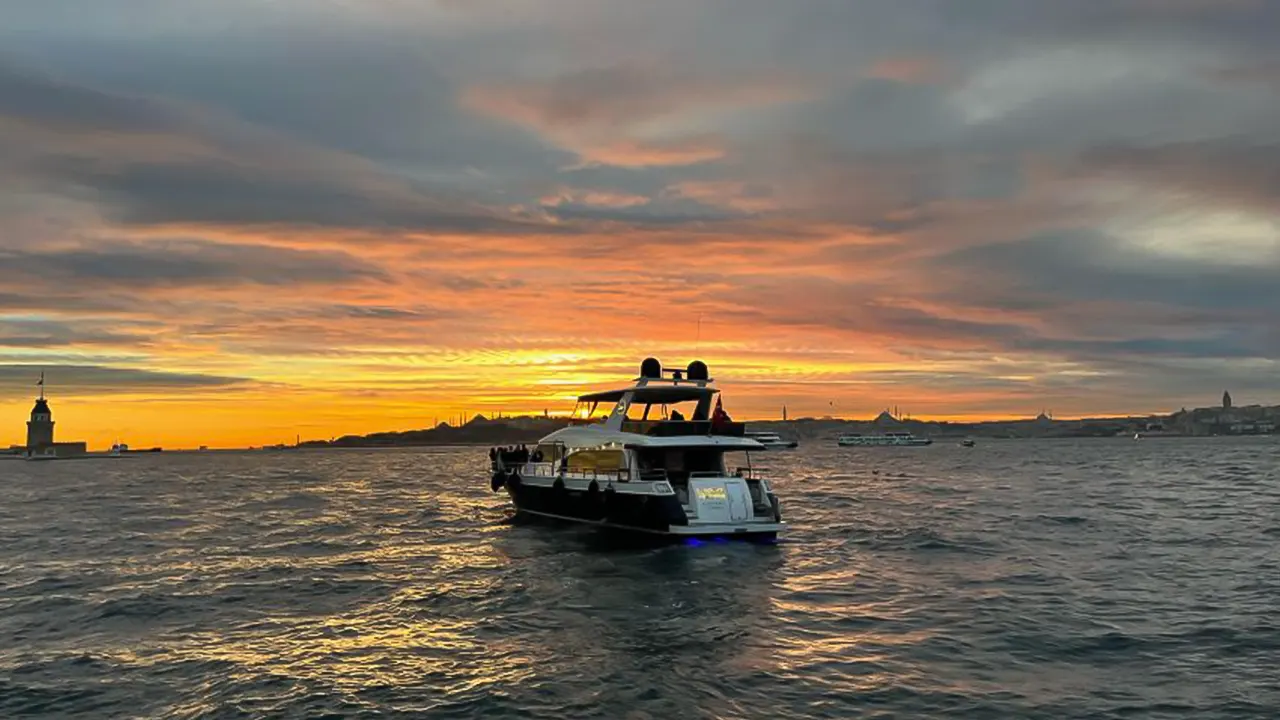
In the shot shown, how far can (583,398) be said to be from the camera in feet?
121

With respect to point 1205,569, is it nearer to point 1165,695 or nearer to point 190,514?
point 1165,695

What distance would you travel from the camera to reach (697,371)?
3447cm

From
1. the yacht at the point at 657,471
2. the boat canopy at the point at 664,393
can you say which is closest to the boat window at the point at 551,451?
the yacht at the point at 657,471

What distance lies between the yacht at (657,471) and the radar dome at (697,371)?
0.04 m

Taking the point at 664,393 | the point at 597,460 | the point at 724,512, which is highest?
the point at 664,393

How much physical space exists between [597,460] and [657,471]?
3895 mm

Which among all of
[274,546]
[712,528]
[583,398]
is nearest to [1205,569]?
[712,528]

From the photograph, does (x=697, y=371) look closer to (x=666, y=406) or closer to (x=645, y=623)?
(x=666, y=406)

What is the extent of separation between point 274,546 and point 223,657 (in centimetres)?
1712

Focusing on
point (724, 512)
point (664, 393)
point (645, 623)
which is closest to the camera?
point (645, 623)

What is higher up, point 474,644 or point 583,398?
point 583,398

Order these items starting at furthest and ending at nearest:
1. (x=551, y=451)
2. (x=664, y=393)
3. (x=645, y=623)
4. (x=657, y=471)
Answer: (x=551, y=451), (x=664, y=393), (x=657, y=471), (x=645, y=623)

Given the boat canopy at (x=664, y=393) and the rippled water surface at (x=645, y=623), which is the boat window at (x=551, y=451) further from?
the boat canopy at (x=664, y=393)

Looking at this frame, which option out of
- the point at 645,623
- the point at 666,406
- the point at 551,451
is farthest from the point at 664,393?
the point at 645,623
